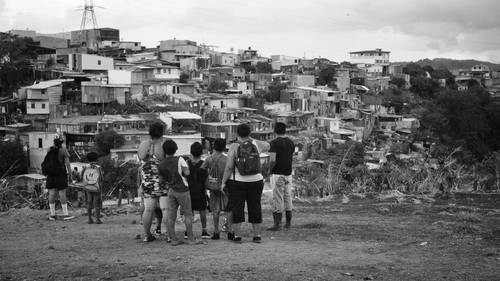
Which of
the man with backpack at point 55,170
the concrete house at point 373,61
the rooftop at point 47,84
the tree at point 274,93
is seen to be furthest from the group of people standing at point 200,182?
the concrete house at point 373,61

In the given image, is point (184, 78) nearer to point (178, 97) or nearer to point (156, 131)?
point (178, 97)

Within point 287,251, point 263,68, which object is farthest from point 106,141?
point 263,68

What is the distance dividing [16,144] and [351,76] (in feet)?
140

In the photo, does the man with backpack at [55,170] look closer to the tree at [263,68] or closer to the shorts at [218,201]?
the shorts at [218,201]

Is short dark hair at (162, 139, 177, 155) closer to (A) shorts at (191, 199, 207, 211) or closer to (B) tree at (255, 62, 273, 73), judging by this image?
(A) shorts at (191, 199, 207, 211)

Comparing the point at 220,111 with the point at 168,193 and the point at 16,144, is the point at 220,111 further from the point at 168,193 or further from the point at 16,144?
the point at 168,193

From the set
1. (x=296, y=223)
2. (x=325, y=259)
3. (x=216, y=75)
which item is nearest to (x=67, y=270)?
(x=325, y=259)

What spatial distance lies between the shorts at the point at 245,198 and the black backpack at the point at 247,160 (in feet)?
0.54

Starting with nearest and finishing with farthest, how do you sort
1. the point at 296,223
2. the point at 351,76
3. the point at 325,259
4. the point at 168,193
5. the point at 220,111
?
the point at 325,259, the point at 168,193, the point at 296,223, the point at 220,111, the point at 351,76

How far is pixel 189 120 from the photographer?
1379 inches

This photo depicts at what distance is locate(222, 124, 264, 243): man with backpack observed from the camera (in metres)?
6.38

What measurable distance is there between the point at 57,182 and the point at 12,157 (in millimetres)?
21829

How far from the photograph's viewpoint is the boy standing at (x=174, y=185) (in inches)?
246

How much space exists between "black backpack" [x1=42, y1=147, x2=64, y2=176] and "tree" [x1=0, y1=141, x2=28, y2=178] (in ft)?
67.5
